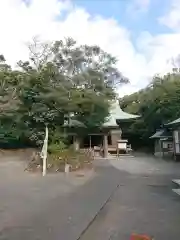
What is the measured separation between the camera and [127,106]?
52.5m

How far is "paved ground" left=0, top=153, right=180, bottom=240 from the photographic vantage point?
634cm

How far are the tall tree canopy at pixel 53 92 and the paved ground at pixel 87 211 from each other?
30.4 ft

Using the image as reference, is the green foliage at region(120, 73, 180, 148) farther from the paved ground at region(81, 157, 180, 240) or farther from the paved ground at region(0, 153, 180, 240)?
the paved ground at region(81, 157, 180, 240)

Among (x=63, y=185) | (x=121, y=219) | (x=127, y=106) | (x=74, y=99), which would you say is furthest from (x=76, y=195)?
(x=127, y=106)

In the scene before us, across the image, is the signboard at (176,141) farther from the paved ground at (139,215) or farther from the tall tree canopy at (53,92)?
the paved ground at (139,215)

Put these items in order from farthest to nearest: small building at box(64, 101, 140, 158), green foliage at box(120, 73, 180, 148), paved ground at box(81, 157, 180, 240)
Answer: green foliage at box(120, 73, 180, 148) < small building at box(64, 101, 140, 158) < paved ground at box(81, 157, 180, 240)

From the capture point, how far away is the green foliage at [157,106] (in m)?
37.2

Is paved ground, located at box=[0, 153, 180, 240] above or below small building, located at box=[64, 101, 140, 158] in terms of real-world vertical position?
below

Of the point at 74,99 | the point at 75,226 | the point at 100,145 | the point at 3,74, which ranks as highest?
the point at 3,74

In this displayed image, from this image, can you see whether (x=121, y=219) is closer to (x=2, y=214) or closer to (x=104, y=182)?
(x=2, y=214)

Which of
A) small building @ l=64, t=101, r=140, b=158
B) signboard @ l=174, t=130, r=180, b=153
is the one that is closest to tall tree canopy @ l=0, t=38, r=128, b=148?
small building @ l=64, t=101, r=140, b=158

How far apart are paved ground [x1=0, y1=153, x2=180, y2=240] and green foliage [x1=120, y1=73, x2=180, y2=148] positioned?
24.4m

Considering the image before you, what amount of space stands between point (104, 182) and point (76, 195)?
143 inches

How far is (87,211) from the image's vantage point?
831cm
